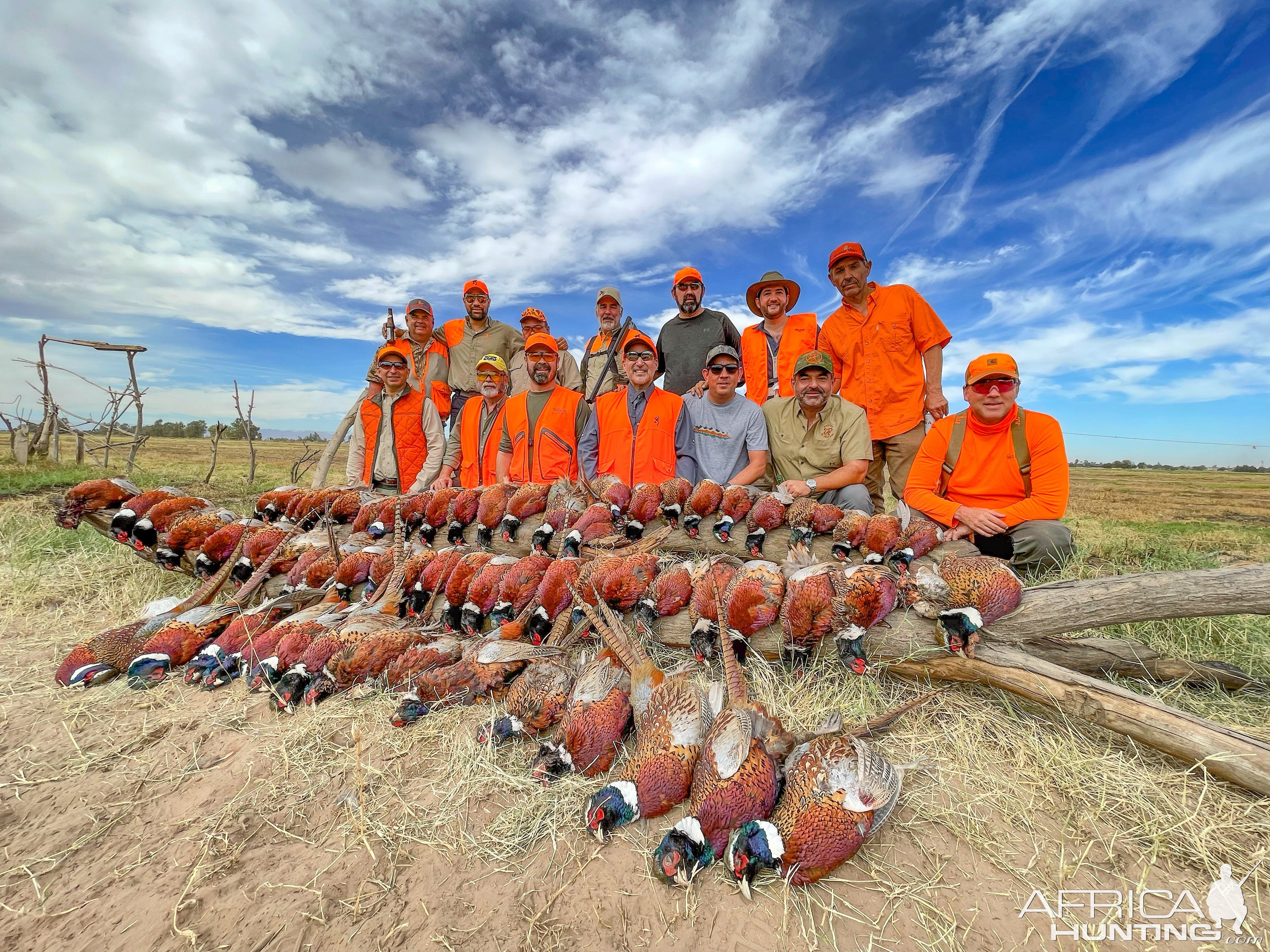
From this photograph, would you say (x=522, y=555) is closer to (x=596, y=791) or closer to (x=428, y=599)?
(x=428, y=599)

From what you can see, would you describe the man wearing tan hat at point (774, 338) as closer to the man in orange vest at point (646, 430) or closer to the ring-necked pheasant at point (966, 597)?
the man in orange vest at point (646, 430)

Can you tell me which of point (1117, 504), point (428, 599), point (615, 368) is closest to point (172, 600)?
point (428, 599)

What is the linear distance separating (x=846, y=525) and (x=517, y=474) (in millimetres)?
4151

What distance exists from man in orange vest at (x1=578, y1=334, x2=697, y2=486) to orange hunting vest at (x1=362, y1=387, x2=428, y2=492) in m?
3.22

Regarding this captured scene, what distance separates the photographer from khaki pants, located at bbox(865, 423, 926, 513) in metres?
6.25

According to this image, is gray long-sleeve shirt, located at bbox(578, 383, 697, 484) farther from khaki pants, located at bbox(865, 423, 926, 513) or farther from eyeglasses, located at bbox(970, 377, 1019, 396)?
eyeglasses, located at bbox(970, 377, 1019, 396)

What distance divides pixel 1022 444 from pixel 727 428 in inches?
111

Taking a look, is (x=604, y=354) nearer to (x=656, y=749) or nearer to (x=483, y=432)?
(x=483, y=432)

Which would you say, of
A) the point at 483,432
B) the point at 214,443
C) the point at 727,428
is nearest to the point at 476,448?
the point at 483,432

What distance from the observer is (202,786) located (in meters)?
2.82

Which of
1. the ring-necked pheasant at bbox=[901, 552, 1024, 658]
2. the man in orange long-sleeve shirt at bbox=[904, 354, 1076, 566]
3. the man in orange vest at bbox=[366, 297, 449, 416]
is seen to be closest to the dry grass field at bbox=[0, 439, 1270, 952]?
the ring-necked pheasant at bbox=[901, 552, 1024, 658]

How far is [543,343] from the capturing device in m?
6.82

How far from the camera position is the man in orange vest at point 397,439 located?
25.3ft

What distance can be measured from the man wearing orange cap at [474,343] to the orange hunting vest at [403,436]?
35.4 inches
